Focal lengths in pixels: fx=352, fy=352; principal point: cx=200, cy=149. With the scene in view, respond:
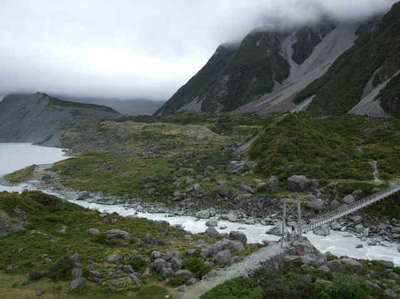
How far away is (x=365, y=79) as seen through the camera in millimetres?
143250

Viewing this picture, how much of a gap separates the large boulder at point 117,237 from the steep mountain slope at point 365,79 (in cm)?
10081

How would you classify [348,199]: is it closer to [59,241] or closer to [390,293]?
[390,293]

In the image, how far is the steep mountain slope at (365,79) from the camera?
12068 centimetres

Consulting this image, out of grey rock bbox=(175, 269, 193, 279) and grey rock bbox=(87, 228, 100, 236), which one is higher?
grey rock bbox=(175, 269, 193, 279)

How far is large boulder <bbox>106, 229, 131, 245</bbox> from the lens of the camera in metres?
31.6

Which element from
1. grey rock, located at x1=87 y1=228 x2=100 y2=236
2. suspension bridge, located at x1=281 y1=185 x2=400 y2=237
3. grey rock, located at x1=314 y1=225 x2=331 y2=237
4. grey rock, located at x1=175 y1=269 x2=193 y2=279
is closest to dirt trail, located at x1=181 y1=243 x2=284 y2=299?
grey rock, located at x1=175 y1=269 x2=193 y2=279

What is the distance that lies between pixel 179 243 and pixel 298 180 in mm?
26400

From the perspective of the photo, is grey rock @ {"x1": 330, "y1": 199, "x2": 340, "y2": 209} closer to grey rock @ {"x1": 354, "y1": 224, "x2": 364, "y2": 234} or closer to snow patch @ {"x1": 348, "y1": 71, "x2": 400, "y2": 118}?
grey rock @ {"x1": 354, "y1": 224, "x2": 364, "y2": 234}

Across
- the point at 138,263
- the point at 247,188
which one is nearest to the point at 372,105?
the point at 247,188

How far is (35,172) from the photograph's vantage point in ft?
302

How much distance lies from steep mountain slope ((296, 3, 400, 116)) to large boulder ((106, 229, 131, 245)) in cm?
10081

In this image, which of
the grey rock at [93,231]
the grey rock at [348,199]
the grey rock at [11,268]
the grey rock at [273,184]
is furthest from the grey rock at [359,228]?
the grey rock at [11,268]

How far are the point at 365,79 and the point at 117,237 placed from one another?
455 feet

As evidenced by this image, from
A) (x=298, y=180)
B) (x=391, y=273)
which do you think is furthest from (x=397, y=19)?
(x=391, y=273)
